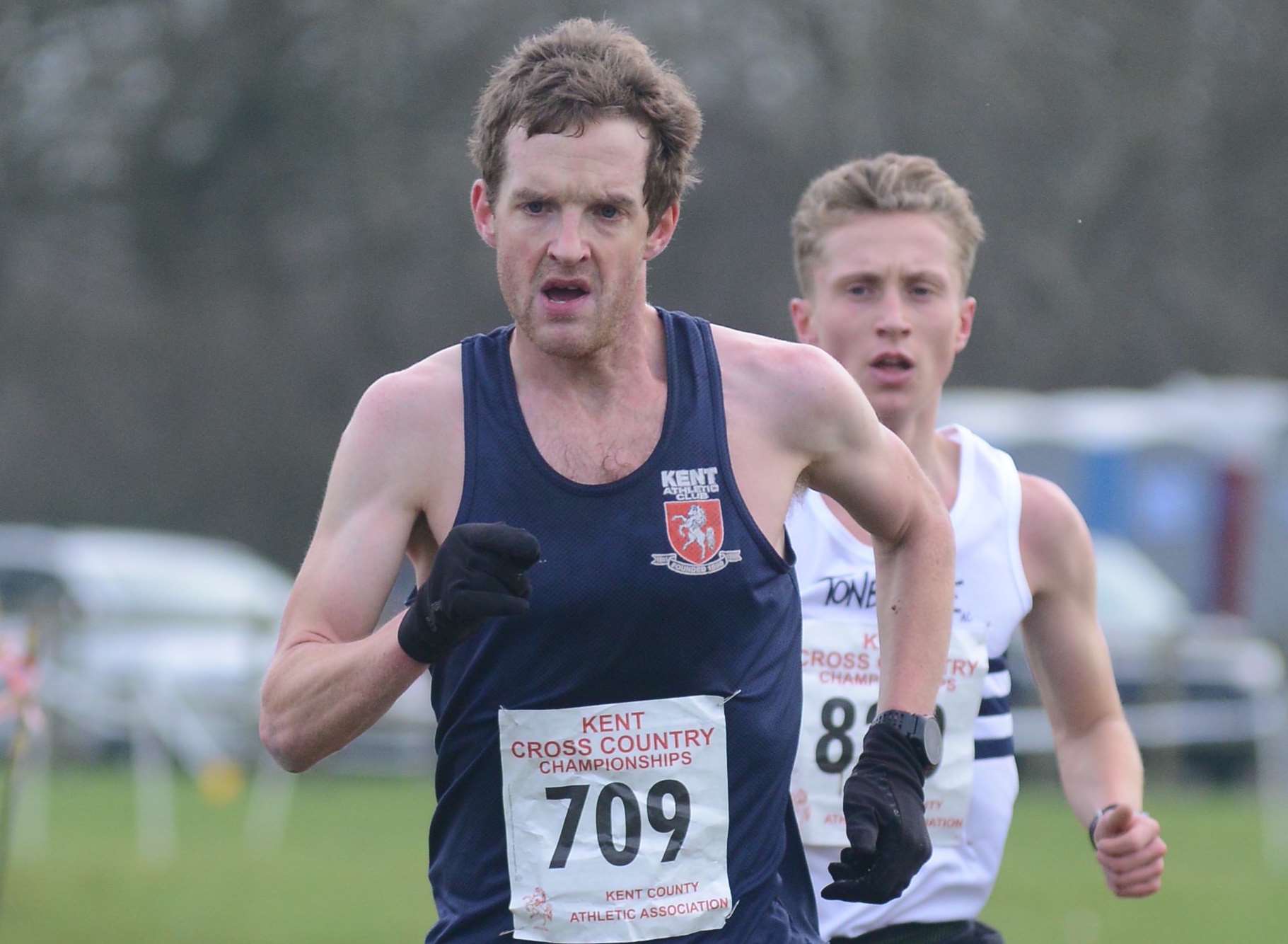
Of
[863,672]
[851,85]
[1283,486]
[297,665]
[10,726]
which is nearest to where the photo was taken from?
[297,665]

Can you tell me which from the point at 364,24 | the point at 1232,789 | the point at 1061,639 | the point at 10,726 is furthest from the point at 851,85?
the point at 1061,639

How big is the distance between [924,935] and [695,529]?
1408 millimetres

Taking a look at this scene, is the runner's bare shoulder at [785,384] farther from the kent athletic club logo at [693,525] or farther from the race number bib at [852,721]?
the race number bib at [852,721]

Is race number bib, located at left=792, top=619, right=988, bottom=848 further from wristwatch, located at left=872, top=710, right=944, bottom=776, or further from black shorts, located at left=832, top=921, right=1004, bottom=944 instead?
wristwatch, located at left=872, top=710, right=944, bottom=776

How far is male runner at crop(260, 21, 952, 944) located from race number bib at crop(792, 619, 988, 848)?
2.27 feet

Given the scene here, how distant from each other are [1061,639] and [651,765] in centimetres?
148

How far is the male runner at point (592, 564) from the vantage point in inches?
140

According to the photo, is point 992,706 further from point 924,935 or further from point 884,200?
point 884,200

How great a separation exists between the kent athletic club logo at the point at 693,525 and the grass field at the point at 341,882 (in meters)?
5.93

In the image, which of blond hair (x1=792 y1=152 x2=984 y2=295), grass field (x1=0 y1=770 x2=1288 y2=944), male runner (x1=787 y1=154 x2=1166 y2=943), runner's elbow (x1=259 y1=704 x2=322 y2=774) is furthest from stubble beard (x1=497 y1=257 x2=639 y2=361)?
grass field (x1=0 y1=770 x2=1288 y2=944)

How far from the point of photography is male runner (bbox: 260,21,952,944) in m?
3.56

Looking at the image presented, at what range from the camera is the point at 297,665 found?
3.43 meters

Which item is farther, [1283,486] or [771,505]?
[1283,486]

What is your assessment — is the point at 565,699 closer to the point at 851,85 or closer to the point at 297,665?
the point at 297,665
